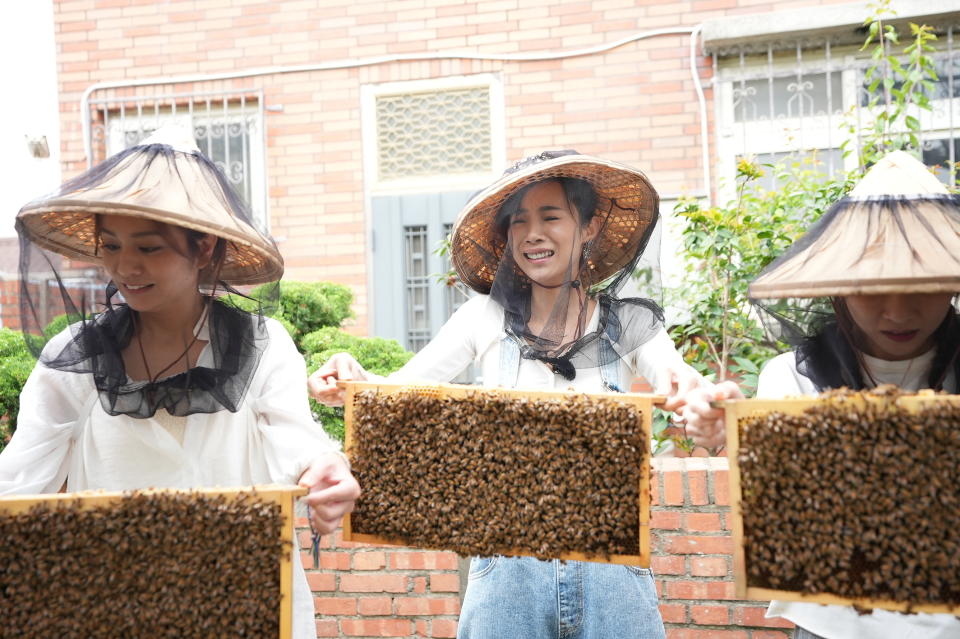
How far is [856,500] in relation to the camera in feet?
5.48

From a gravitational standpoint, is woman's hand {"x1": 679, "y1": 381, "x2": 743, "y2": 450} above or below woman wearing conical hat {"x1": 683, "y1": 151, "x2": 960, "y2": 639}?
below

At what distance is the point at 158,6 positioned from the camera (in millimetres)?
7387

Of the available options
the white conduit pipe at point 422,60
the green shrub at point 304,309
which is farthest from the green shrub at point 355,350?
the white conduit pipe at point 422,60

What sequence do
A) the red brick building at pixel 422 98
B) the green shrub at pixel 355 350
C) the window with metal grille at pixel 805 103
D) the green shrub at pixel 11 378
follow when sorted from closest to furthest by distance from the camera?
the green shrub at pixel 11 378 < the green shrub at pixel 355 350 < the window with metal grille at pixel 805 103 < the red brick building at pixel 422 98

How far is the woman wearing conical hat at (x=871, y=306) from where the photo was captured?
1.73 metres

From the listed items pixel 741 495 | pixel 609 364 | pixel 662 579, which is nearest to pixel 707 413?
pixel 741 495

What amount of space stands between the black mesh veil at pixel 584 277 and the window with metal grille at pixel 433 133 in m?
4.63

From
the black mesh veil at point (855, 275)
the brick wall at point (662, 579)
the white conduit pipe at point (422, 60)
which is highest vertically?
the white conduit pipe at point (422, 60)

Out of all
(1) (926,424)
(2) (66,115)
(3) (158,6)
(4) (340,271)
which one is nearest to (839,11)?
(4) (340,271)

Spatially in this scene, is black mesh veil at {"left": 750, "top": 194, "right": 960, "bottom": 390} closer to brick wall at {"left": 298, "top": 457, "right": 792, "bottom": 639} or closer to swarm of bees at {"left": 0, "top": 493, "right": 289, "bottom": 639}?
swarm of bees at {"left": 0, "top": 493, "right": 289, "bottom": 639}

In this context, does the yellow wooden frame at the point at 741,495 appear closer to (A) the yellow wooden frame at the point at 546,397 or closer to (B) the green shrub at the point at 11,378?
(A) the yellow wooden frame at the point at 546,397

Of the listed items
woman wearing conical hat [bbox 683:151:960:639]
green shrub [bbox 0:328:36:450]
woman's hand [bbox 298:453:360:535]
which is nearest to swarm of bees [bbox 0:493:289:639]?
woman's hand [bbox 298:453:360:535]

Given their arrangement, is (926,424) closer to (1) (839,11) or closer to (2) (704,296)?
(2) (704,296)

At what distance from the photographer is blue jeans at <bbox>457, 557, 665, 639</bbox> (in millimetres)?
2166
